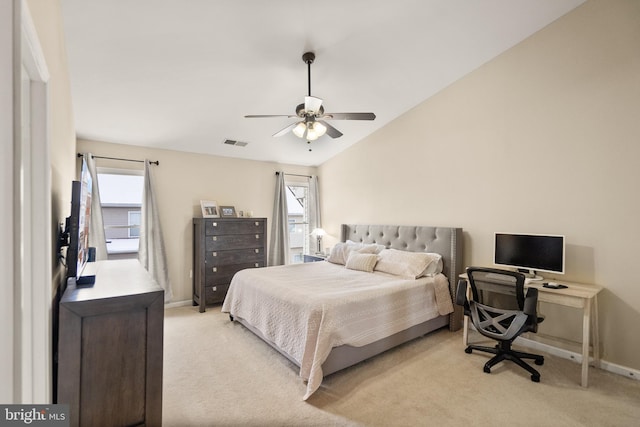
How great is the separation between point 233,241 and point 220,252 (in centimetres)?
25

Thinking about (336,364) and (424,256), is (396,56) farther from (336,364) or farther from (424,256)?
(336,364)

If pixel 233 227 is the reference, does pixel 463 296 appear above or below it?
below

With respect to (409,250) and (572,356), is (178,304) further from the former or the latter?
(572,356)

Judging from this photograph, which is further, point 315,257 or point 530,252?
point 315,257

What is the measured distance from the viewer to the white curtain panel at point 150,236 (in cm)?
409

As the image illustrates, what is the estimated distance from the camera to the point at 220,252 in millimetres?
4402

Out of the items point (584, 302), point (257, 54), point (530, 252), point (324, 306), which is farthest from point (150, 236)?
point (584, 302)

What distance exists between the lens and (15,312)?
35.1 inches

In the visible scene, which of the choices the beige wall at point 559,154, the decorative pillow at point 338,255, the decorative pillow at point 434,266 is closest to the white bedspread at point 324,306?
the decorative pillow at point 434,266

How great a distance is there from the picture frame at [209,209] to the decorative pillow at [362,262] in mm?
2275

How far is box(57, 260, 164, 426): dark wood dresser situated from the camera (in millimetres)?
1428

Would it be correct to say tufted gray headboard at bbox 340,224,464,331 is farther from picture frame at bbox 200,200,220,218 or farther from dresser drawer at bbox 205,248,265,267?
picture frame at bbox 200,200,220,218

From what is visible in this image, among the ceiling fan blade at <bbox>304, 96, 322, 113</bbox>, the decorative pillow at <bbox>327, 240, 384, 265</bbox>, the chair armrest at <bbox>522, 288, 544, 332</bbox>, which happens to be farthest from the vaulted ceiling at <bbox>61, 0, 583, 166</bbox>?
the chair armrest at <bbox>522, 288, 544, 332</bbox>

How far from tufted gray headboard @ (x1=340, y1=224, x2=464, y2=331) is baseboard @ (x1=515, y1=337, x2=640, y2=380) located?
0.69 m
